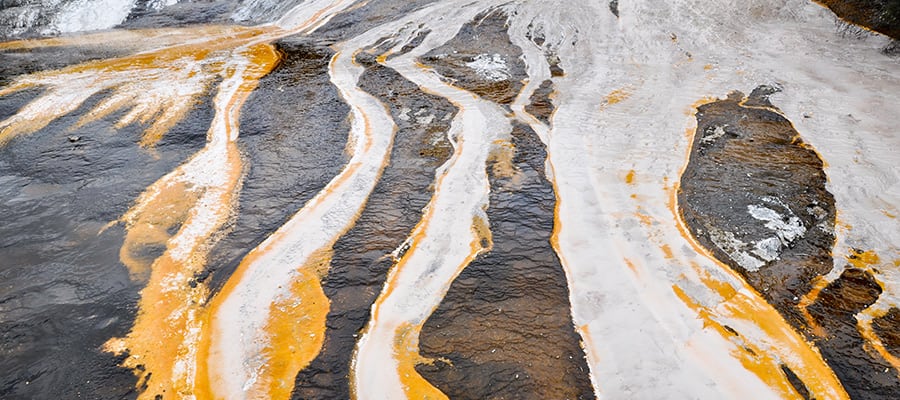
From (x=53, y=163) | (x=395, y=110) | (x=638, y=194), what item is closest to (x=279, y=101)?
(x=395, y=110)

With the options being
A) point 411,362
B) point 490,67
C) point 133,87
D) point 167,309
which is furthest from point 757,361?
point 133,87

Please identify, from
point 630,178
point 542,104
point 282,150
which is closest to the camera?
point 630,178

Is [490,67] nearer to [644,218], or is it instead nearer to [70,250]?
[644,218]

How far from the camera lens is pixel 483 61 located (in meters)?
9.42

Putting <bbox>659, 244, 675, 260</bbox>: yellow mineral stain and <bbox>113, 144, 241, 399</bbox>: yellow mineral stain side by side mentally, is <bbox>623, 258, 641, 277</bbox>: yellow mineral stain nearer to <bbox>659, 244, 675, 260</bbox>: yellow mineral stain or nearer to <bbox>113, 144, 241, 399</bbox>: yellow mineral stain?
<bbox>659, 244, 675, 260</bbox>: yellow mineral stain

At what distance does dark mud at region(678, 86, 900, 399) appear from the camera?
365cm

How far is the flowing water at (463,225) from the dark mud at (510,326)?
0.8 inches

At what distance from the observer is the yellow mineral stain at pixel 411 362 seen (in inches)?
134

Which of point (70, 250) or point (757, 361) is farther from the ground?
point (70, 250)

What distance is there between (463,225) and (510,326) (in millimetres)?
1350

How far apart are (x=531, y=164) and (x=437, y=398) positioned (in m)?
3.33

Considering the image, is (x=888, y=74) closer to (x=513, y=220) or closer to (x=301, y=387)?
(x=513, y=220)

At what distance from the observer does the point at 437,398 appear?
133 inches

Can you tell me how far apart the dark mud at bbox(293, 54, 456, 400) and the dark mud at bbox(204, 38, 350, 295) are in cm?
72
